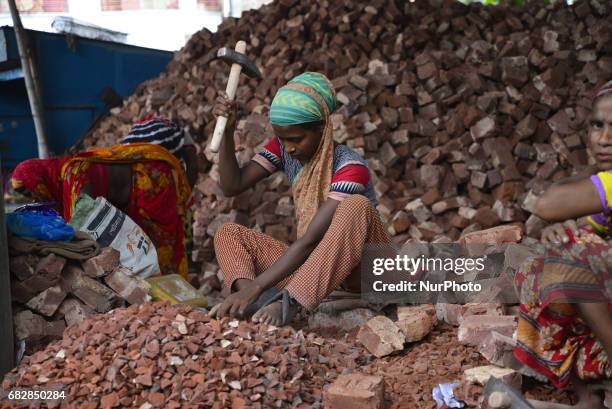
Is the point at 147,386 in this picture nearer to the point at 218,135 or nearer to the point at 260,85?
the point at 218,135

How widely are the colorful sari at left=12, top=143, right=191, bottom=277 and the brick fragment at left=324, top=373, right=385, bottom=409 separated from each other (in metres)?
1.96

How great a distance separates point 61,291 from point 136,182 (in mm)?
1057

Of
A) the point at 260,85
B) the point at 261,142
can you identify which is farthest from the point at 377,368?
the point at 260,85

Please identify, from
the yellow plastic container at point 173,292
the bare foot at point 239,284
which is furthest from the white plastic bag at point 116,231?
the bare foot at point 239,284

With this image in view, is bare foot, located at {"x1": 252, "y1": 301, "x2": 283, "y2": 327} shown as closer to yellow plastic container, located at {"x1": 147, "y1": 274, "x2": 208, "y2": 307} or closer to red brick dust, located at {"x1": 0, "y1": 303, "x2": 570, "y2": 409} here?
red brick dust, located at {"x1": 0, "y1": 303, "x2": 570, "y2": 409}

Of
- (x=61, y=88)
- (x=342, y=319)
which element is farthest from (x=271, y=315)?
(x=61, y=88)

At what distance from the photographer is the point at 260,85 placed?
6.00 meters

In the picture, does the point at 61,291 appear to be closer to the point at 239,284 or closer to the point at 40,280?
the point at 40,280

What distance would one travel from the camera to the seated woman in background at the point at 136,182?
3766 mm

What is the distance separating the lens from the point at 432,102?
18.5ft

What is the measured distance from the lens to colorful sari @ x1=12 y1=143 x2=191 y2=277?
3.76m

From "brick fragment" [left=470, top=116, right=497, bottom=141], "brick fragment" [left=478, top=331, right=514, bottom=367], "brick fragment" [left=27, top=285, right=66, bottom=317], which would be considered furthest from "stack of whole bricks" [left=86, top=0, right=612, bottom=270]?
"brick fragment" [left=478, top=331, right=514, bottom=367]

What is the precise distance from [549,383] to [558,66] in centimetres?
385

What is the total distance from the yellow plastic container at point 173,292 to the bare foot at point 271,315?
600mm
